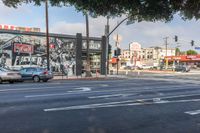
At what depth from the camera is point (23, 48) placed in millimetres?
38000

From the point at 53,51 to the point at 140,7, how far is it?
35675 mm

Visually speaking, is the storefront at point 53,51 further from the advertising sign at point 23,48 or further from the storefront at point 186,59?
the storefront at point 186,59

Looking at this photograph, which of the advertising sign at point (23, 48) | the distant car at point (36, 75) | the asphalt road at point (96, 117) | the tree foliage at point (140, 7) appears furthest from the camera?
the advertising sign at point (23, 48)

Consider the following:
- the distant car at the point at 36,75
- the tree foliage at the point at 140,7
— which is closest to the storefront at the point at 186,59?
the distant car at the point at 36,75

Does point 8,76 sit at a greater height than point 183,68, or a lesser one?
greater

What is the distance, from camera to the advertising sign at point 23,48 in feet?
123

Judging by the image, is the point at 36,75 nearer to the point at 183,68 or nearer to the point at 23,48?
the point at 23,48

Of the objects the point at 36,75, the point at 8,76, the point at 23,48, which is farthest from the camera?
the point at 23,48

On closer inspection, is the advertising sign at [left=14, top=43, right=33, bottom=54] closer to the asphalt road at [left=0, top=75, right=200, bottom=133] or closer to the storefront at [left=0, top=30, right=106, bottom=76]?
the storefront at [left=0, top=30, right=106, bottom=76]

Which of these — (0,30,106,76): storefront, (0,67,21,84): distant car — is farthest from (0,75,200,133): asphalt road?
(0,30,106,76): storefront

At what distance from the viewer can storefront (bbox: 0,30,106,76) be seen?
36812mm

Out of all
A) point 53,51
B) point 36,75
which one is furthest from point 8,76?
point 53,51

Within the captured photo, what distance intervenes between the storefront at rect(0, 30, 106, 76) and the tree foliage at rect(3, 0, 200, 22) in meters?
32.0

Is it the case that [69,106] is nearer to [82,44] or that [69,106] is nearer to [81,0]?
[81,0]
